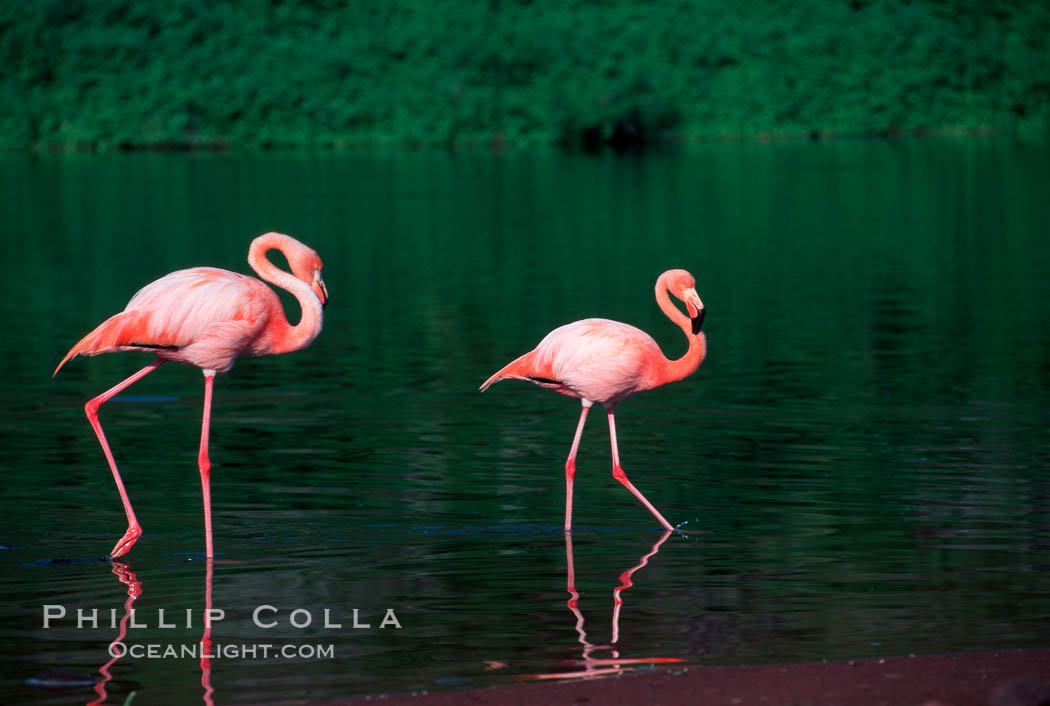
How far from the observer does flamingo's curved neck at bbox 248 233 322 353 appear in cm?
926

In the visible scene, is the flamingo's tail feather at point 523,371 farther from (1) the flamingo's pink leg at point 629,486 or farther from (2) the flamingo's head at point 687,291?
(2) the flamingo's head at point 687,291

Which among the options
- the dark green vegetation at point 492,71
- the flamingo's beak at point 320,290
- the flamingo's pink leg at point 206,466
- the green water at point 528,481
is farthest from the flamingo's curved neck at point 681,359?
the dark green vegetation at point 492,71

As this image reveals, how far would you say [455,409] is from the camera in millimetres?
13086

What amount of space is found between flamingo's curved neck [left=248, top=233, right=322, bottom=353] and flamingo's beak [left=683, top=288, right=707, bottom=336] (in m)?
1.95

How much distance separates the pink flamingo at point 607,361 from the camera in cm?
938

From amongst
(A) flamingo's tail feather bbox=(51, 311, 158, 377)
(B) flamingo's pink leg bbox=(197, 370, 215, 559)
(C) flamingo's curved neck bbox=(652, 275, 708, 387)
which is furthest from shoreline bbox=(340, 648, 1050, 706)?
(A) flamingo's tail feather bbox=(51, 311, 158, 377)

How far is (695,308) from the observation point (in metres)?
9.23

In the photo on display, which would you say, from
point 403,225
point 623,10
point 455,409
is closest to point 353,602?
point 455,409

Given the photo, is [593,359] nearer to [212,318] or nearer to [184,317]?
[212,318]

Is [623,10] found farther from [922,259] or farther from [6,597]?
[6,597]

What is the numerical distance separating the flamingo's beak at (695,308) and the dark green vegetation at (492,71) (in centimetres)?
6731

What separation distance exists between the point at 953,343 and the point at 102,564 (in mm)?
10315

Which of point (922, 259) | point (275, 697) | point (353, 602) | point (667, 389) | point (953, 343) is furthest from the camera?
point (922, 259)

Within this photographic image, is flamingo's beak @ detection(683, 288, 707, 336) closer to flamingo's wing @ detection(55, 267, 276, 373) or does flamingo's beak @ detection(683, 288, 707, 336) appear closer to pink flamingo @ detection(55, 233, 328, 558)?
pink flamingo @ detection(55, 233, 328, 558)
